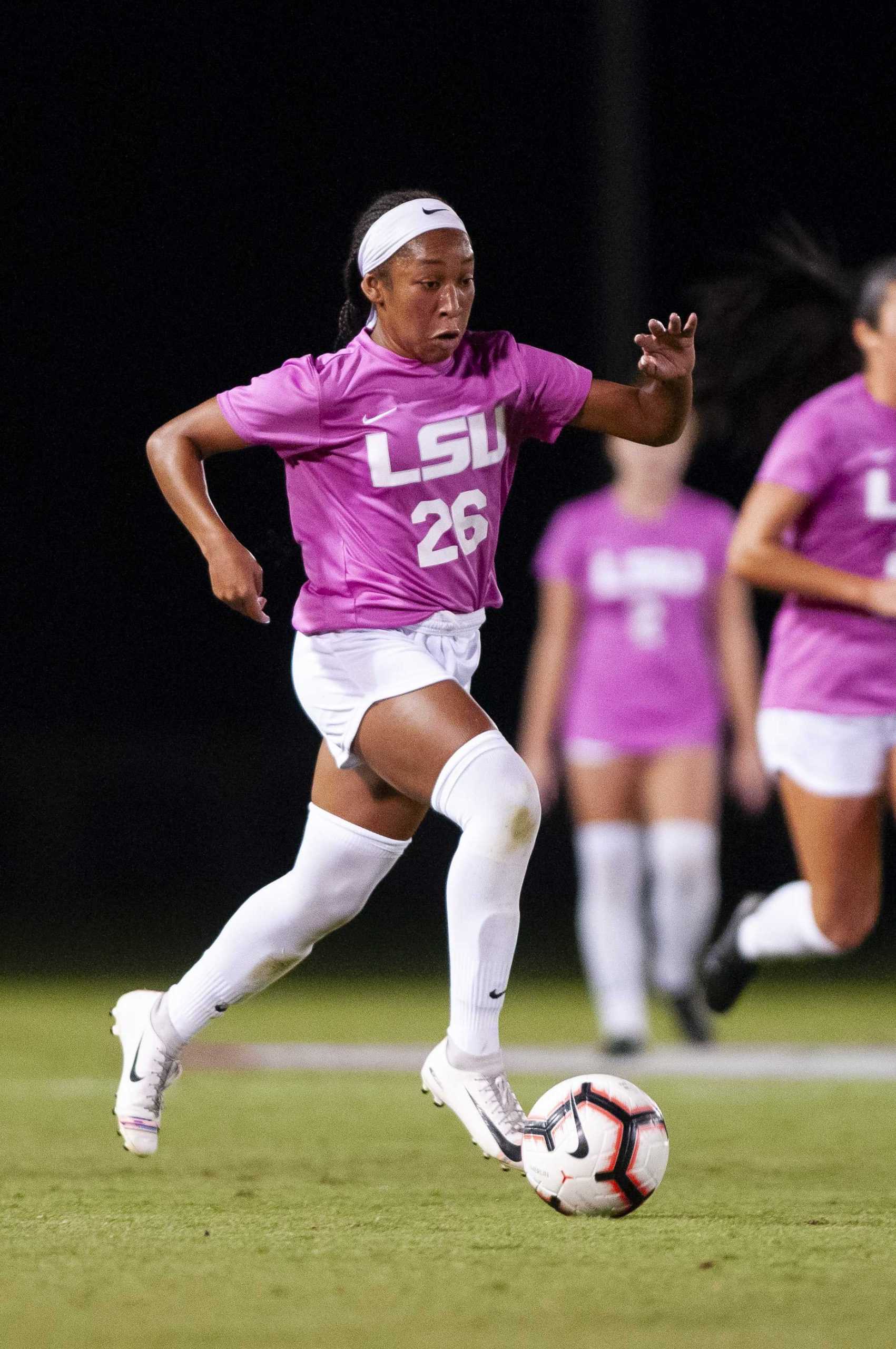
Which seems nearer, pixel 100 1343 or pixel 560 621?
pixel 100 1343

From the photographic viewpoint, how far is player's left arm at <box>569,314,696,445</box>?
4992 millimetres

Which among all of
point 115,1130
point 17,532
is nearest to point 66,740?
point 17,532

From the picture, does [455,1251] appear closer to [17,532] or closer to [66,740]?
[66,740]

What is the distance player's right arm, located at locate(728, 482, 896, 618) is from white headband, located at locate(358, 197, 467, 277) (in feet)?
5.30

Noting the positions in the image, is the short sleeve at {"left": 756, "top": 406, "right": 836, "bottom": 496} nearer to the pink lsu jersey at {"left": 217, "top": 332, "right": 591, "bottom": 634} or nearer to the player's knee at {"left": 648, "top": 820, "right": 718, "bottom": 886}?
the pink lsu jersey at {"left": 217, "top": 332, "right": 591, "bottom": 634}

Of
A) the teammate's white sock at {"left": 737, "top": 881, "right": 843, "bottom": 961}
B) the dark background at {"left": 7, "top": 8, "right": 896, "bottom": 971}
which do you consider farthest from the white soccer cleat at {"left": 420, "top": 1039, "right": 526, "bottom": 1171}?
the dark background at {"left": 7, "top": 8, "right": 896, "bottom": 971}

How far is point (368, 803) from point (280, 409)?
0.95 metres

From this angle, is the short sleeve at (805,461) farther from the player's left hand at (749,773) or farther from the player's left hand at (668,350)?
the player's left hand at (749,773)

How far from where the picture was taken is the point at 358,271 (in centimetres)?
511

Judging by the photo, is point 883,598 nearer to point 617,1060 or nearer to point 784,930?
point 784,930

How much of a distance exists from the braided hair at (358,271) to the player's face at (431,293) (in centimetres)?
12

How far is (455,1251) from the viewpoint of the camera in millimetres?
4168

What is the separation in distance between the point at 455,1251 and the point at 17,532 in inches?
762

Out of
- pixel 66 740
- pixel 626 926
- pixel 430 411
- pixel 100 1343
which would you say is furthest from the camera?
pixel 66 740
